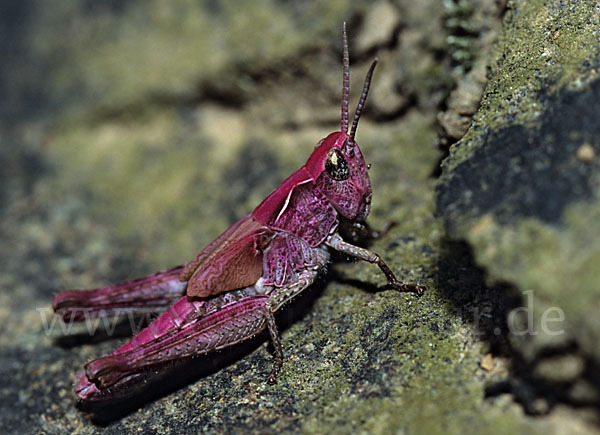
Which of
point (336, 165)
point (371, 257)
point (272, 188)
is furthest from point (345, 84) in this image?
point (272, 188)

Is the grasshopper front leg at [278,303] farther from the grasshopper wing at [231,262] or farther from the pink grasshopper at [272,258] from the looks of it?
the grasshopper wing at [231,262]

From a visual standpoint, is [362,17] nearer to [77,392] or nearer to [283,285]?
[283,285]

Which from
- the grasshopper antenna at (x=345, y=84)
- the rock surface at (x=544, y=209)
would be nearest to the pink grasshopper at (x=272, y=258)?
the grasshopper antenna at (x=345, y=84)

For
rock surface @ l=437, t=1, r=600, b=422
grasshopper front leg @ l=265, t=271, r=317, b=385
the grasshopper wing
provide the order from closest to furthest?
rock surface @ l=437, t=1, r=600, b=422
grasshopper front leg @ l=265, t=271, r=317, b=385
the grasshopper wing

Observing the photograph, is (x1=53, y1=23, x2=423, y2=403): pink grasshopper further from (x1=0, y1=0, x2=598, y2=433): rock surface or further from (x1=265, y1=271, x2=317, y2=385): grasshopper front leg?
(x1=0, y1=0, x2=598, y2=433): rock surface

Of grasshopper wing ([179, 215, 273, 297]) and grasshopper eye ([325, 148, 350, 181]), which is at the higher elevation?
grasshopper eye ([325, 148, 350, 181])

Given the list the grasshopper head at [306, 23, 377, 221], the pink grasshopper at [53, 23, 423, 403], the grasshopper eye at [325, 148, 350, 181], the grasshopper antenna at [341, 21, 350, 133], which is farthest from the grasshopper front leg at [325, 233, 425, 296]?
the grasshopper antenna at [341, 21, 350, 133]

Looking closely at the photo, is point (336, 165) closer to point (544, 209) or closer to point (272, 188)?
point (544, 209)
